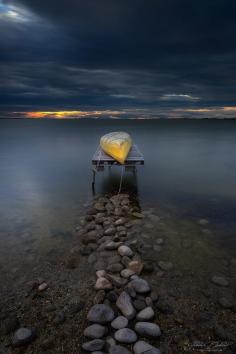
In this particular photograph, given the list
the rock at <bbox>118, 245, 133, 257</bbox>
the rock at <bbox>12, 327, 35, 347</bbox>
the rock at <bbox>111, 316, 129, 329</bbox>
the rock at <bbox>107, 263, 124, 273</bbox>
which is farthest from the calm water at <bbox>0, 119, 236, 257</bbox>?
the rock at <bbox>111, 316, 129, 329</bbox>

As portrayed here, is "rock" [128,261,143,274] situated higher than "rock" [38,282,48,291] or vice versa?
"rock" [128,261,143,274]

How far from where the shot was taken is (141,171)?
65.8ft

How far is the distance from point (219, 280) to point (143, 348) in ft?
9.64

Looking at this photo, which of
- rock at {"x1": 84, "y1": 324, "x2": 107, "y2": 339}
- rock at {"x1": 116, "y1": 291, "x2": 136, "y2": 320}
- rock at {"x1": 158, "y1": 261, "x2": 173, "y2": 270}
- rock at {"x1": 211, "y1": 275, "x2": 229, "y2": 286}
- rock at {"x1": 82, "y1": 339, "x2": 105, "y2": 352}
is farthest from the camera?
rock at {"x1": 158, "y1": 261, "x2": 173, "y2": 270}

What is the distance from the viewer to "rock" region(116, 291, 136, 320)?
4930 millimetres

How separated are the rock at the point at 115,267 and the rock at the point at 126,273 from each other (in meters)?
0.15

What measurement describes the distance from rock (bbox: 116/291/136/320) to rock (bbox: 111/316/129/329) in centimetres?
12

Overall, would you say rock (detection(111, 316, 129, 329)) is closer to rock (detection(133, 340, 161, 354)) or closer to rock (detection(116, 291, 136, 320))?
rock (detection(116, 291, 136, 320))

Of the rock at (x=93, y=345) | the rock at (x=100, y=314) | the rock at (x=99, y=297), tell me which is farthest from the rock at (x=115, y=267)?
the rock at (x=93, y=345)

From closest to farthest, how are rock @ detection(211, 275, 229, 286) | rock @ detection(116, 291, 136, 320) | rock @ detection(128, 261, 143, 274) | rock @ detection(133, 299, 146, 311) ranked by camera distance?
rock @ detection(116, 291, 136, 320) < rock @ detection(133, 299, 146, 311) < rock @ detection(211, 275, 229, 286) < rock @ detection(128, 261, 143, 274)

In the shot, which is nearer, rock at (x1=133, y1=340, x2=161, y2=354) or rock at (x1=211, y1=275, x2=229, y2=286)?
rock at (x1=133, y1=340, x2=161, y2=354)

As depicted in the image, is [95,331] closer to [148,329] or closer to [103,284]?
[148,329]

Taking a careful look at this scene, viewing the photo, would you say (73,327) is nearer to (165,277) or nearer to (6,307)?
(6,307)

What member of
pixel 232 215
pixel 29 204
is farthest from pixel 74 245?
pixel 232 215
